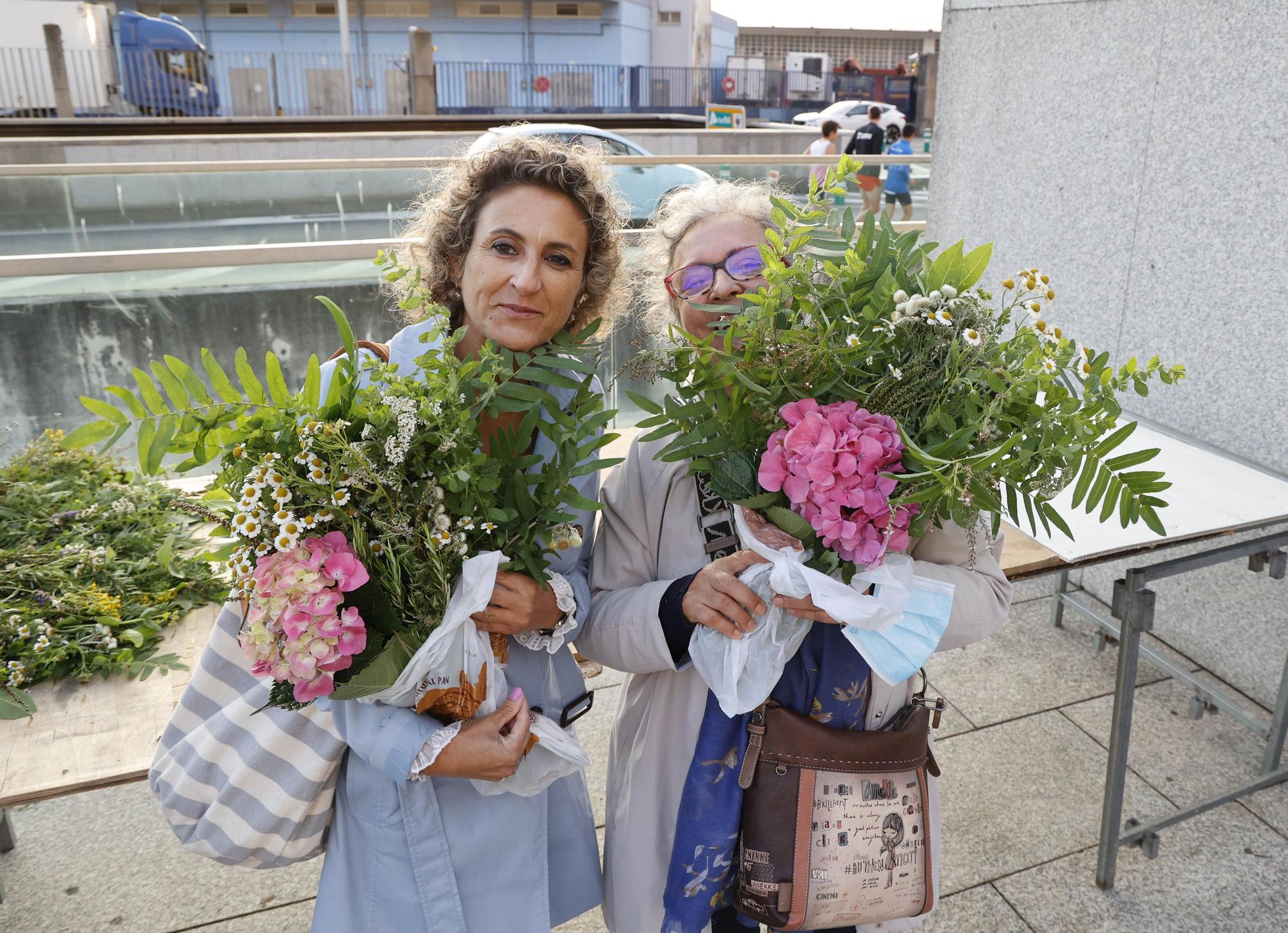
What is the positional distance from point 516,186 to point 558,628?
2.56 feet

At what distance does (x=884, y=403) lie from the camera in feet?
4.60

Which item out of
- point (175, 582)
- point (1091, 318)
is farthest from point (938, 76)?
point (175, 582)

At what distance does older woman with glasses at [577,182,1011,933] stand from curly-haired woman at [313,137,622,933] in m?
0.07

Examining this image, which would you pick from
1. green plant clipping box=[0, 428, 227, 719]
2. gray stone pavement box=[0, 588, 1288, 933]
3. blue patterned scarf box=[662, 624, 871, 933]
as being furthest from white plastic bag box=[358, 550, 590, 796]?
gray stone pavement box=[0, 588, 1288, 933]

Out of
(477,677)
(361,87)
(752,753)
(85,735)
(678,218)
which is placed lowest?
(85,735)

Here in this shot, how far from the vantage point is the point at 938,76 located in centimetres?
482

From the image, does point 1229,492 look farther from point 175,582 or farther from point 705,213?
point 175,582

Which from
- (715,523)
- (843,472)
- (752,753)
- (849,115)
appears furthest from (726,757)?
(849,115)

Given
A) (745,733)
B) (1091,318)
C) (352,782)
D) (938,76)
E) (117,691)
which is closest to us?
(352,782)

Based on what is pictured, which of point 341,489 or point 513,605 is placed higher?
point 341,489

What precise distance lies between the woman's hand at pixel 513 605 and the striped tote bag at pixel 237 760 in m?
0.29

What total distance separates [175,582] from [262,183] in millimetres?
4676

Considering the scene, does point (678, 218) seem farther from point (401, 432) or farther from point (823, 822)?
point (823, 822)

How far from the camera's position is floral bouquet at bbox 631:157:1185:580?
1.32 m
